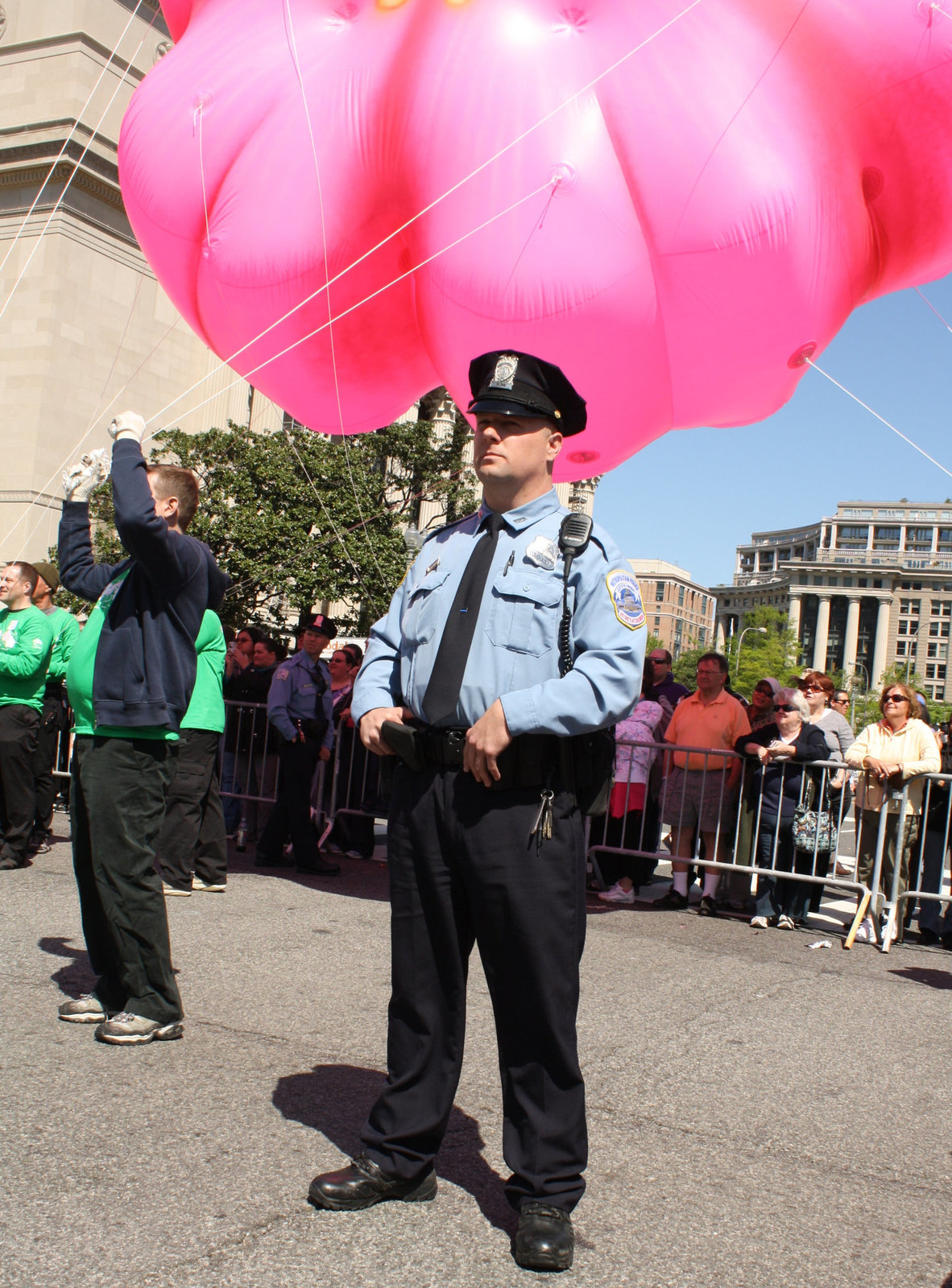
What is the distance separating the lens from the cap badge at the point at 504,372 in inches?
117

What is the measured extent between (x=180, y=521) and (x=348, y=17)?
3.19 meters

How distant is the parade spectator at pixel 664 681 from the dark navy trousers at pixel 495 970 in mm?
7253

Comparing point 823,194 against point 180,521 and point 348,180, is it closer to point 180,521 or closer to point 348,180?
point 348,180

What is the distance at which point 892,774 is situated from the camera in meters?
7.82

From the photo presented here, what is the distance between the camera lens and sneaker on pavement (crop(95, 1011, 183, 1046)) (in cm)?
388

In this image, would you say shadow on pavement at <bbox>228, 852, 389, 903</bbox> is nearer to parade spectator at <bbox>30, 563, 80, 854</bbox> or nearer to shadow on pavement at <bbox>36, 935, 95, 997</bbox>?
parade spectator at <bbox>30, 563, 80, 854</bbox>

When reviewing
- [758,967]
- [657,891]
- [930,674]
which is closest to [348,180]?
[758,967]

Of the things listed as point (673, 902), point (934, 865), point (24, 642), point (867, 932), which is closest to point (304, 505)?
point (24, 642)

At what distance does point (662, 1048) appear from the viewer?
443cm

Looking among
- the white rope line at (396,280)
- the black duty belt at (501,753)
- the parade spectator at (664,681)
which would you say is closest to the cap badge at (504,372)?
the black duty belt at (501,753)

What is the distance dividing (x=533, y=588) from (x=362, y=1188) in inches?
61.8

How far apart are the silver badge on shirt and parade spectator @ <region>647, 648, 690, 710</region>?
7.20 meters

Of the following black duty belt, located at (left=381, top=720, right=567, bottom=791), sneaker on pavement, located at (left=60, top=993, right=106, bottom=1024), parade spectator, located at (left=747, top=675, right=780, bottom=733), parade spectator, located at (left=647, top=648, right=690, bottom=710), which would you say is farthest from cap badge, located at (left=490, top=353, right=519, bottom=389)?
parade spectator, located at (left=647, top=648, right=690, bottom=710)

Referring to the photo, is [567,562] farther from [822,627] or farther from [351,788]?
[822,627]
